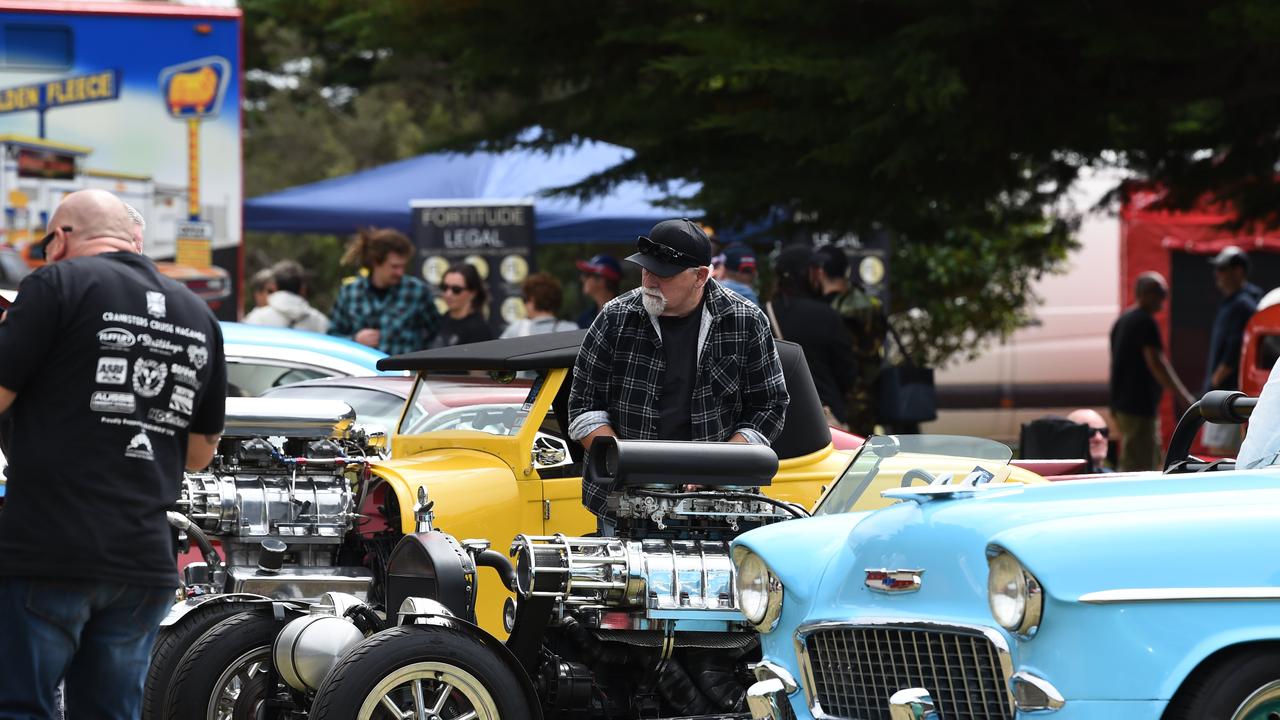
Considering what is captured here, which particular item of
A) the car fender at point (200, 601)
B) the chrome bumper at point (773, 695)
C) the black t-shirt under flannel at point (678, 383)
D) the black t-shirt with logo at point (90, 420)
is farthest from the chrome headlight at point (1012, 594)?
the car fender at point (200, 601)

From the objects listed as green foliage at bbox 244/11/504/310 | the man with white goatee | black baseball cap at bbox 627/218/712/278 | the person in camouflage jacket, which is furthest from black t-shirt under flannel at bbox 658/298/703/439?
green foliage at bbox 244/11/504/310

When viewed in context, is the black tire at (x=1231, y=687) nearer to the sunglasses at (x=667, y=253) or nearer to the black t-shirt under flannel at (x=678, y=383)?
the black t-shirt under flannel at (x=678, y=383)

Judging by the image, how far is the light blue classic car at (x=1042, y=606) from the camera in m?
4.15

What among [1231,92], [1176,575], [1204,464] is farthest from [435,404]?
[1231,92]

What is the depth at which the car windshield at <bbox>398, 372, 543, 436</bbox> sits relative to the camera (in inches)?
274

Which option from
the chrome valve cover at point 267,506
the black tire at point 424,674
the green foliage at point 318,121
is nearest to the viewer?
the black tire at point 424,674

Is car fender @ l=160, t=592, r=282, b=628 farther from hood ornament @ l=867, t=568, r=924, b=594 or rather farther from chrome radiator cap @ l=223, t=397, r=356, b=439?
hood ornament @ l=867, t=568, r=924, b=594

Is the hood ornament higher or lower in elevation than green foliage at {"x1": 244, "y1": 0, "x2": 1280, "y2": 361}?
lower

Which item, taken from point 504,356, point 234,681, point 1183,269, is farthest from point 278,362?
point 1183,269

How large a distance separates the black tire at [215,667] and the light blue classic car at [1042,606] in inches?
71.4

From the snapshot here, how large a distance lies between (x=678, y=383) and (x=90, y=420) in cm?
247

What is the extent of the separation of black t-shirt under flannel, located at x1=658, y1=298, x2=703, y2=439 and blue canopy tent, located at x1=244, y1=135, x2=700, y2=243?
931 centimetres

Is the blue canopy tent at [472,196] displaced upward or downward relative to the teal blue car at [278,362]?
upward

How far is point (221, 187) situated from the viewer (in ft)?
39.0
